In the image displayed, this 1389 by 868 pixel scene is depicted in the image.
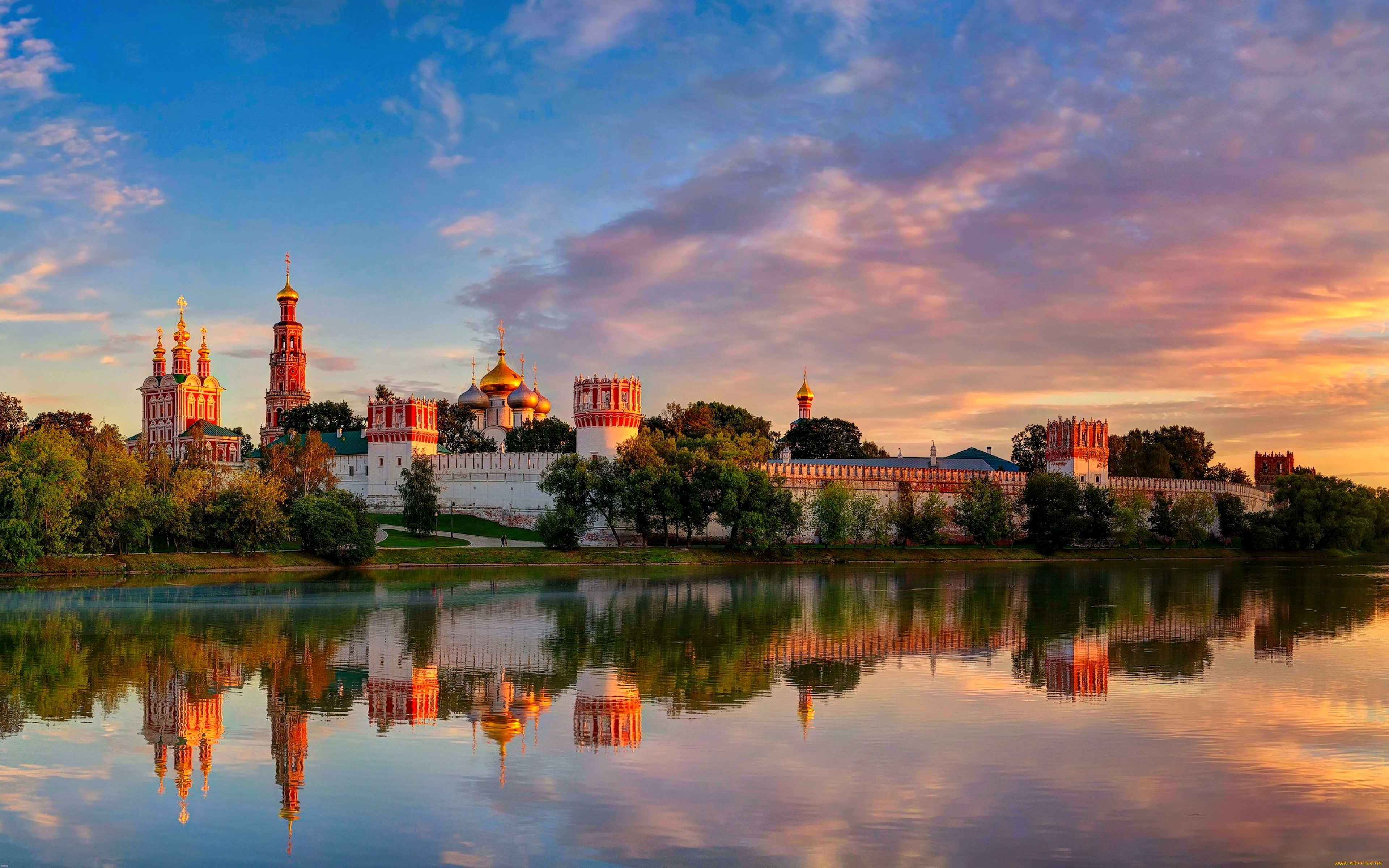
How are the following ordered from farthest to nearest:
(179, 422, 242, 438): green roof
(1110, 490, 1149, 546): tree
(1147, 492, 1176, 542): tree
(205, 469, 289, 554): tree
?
(179, 422, 242, 438): green roof
(1147, 492, 1176, 542): tree
(1110, 490, 1149, 546): tree
(205, 469, 289, 554): tree

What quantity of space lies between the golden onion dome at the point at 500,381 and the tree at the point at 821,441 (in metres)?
21.5

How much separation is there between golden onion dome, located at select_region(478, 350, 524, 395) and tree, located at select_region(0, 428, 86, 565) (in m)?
50.8

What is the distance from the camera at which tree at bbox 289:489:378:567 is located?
4844cm

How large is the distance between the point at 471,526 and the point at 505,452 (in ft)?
29.5

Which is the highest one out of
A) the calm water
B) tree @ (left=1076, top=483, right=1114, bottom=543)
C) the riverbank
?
tree @ (left=1076, top=483, right=1114, bottom=543)

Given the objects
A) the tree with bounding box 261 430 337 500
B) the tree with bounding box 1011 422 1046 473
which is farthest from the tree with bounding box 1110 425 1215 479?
the tree with bounding box 261 430 337 500

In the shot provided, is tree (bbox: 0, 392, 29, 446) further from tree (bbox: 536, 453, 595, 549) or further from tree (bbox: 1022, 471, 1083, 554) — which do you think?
tree (bbox: 1022, 471, 1083, 554)

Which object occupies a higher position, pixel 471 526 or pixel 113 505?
pixel 113 505

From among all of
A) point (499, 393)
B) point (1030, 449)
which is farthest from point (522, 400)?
point (1030, 449)

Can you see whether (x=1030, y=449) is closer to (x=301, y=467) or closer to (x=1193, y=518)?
(x=1193, y=518)

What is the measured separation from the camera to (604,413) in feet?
217

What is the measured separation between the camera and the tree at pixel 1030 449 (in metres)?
100

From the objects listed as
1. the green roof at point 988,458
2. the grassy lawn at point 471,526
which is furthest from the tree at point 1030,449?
the grassy lawn at point 471,526

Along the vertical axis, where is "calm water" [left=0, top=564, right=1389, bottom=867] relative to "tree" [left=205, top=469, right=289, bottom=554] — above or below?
below
